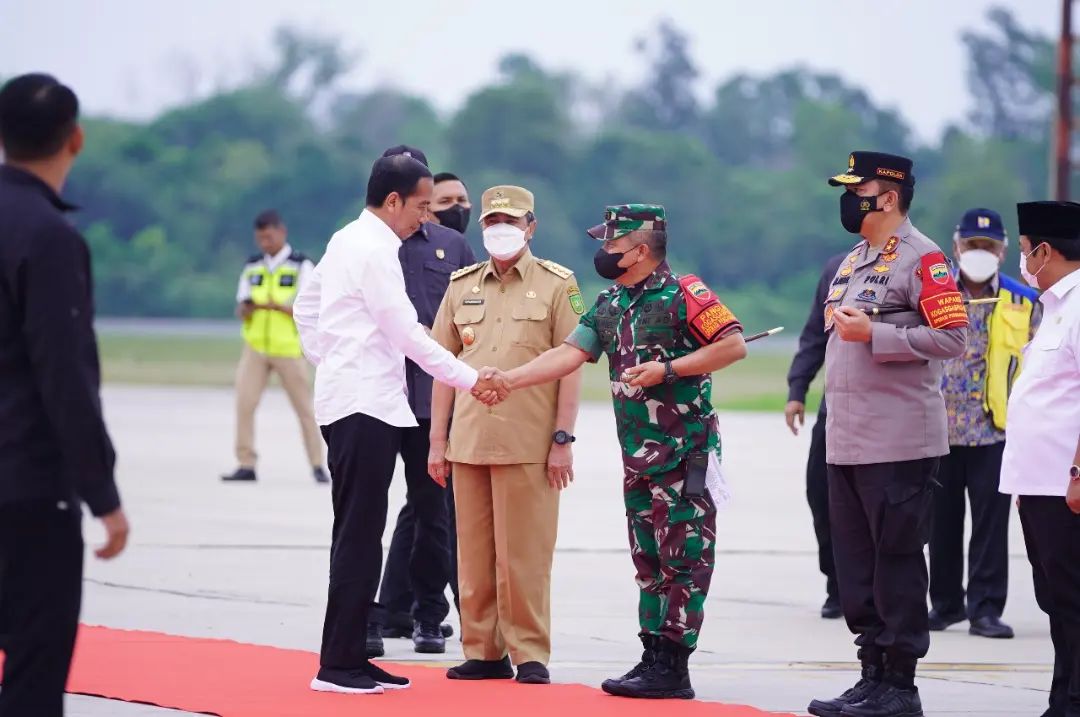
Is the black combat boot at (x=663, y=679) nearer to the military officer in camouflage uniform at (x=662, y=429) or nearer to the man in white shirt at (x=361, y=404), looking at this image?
the military officer in camouflage uniform at (x=662, y=429)

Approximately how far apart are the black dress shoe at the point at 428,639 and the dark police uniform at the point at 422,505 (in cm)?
3

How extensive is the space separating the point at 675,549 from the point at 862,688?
34.4 inches

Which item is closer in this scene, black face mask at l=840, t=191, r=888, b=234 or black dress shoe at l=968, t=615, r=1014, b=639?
black face mask at l=840, t=191, r=888, b=234

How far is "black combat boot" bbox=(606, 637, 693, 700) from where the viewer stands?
670cm

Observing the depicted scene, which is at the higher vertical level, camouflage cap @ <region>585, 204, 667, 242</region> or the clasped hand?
camouflage cap @ <region>585, 204, 667, 242</region>

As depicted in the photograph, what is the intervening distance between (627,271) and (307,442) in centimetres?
930

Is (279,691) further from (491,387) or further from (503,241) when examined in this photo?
(503,241)

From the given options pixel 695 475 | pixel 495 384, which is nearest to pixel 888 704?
pixel 695 475

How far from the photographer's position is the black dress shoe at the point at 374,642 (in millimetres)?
7758

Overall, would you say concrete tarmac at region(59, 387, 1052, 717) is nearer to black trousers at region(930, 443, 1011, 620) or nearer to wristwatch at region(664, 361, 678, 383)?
black trousers at region(930, 443, 1011, 620)

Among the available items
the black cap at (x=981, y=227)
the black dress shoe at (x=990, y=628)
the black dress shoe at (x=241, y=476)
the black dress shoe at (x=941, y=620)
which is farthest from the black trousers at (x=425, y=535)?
the black dress shoe at (x=241, y=476)

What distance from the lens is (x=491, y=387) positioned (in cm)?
696

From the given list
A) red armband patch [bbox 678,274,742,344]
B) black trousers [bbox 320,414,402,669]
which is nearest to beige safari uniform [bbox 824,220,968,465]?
red armband patch [bbox 678,274,742,344]

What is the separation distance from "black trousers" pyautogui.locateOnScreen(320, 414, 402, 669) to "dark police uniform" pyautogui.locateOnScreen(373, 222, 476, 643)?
→ 1120 mm
